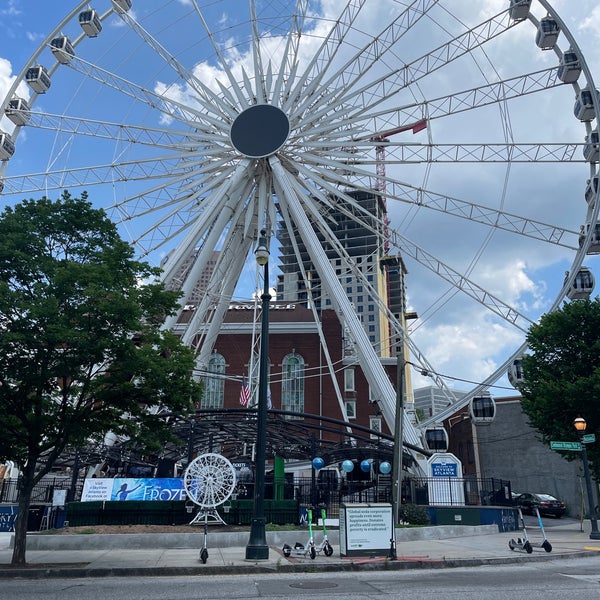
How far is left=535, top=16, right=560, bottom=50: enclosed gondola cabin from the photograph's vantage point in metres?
28.4

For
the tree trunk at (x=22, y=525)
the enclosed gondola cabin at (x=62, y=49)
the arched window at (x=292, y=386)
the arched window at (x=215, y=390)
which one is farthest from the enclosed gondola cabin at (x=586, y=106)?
the arched window at (x=215, y=390)

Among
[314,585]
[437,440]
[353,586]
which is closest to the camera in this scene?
[353,586]

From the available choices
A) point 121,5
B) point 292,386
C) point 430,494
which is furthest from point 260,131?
point 292,386

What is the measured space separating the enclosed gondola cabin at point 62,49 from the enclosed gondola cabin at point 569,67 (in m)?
25.8

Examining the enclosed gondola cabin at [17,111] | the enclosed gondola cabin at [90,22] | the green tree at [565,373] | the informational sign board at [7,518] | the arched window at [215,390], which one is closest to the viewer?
the informational sign board at [7,518]

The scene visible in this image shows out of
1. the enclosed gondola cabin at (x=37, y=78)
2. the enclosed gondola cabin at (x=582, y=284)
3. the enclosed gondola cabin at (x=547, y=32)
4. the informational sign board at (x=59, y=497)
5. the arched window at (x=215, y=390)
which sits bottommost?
the informational sign board at (x=59, y=497)

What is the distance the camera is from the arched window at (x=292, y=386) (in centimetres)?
6188

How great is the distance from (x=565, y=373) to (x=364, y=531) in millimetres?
16704

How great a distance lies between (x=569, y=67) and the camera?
Result: 28.1 metres

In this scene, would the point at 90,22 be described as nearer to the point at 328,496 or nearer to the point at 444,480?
the point at 328,496

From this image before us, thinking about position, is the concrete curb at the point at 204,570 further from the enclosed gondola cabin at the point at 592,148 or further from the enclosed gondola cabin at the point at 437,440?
the enclosed gondola cabin at the point at 592,148

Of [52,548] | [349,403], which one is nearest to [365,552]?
[52,548]

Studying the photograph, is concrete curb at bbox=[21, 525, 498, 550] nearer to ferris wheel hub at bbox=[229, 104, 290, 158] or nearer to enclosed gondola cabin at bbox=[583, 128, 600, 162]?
ferris wheel hub at bbox=[229, 104, 290, 158]

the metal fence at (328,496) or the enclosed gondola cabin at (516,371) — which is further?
the enclosed gondola cabin at (516,371)
